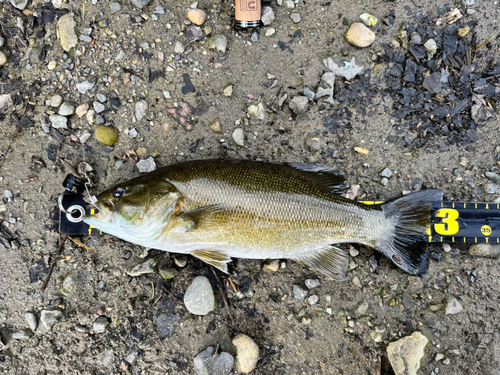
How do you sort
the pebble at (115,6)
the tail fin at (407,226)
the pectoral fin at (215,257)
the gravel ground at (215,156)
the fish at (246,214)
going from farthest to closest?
the pebble at (115,6), the gravel ground at (215,156), the tail fin at (407,226), the pectoral fin at (215,257), the fish at (246,214)

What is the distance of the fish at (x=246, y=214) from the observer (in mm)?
2885

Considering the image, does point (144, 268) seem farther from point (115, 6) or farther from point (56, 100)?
point (115, 6)

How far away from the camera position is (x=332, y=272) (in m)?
3.21

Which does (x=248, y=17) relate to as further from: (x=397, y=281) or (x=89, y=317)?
(x=89, y=317)

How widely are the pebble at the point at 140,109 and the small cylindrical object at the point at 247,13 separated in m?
1.35

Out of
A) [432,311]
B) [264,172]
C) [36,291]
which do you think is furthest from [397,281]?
[36,291]

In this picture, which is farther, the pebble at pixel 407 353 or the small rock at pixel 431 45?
the small rock at pixel 431 45

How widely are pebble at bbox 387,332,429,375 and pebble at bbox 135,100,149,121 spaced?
3628 mm

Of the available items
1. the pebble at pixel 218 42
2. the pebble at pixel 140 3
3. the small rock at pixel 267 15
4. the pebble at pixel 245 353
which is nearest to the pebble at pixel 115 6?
the pebble at pixel 140 3

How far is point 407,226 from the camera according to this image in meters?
3.19

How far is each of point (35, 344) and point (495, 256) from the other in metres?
5.02

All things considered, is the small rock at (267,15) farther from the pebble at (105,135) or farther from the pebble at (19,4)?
the pebble at (19,4)

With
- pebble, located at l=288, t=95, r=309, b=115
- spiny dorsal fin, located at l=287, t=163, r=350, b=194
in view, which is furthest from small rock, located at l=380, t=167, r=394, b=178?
pebble, located at l=288, t=95, r=309, b=115

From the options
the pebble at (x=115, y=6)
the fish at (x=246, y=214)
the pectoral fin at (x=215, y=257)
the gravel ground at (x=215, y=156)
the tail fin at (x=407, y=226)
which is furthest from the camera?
the pebble at (x=115, y=6)
